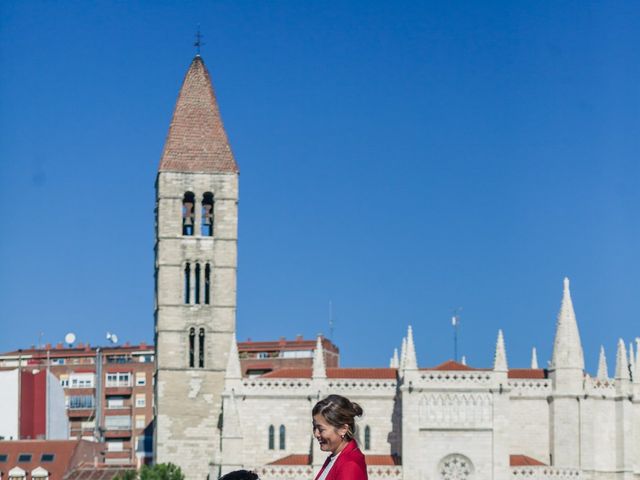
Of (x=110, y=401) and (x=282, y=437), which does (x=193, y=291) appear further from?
(x=110, y=401)

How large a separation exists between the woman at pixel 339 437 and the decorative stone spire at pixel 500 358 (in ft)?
183

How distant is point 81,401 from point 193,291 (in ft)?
133

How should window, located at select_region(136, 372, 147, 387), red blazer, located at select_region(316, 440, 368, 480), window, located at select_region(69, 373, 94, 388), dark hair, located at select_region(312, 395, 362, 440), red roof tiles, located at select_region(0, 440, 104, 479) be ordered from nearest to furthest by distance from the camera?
red blazer, located at select_region(316, 440, 368, 480), dark hair, located at select_region(312, 395, 362, 440), red roof tiles, located at select_region(0, 440, 104, 479), window, located at select_region(136, 372, 147, 387), window, located at select_region(69, 373, 94, 388)

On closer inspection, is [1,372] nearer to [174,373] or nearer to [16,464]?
[16,464]

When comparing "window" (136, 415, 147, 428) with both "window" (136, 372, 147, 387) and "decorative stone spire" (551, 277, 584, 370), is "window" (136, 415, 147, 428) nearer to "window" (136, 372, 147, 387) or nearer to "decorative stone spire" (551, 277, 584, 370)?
"window" (136, 372, 147, 387)

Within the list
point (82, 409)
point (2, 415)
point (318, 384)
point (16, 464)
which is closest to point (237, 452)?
point (318, 384)

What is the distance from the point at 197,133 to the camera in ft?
236

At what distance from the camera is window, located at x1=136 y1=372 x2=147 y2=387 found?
350 ft

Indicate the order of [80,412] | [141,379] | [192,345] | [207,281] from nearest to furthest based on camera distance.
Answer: [192,345]
[207,281]
[80,412]
[141,379]

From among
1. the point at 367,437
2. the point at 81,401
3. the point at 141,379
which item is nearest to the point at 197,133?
the point at 367,437

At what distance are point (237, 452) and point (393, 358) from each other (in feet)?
51.6

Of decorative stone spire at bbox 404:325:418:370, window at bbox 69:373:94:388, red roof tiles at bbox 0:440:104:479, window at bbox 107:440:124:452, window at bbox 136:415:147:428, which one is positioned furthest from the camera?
window at bbox 69:373:94:388

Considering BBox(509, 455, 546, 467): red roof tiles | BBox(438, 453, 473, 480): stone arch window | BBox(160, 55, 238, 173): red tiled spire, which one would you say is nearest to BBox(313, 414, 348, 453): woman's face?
BBox(438, 453, 473, 480): stone arch window

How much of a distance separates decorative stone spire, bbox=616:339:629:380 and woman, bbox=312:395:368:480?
60.1 metres
